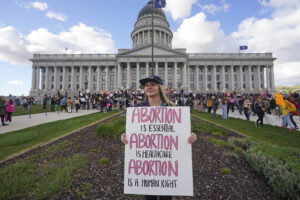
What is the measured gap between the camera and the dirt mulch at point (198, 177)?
2.63 metres

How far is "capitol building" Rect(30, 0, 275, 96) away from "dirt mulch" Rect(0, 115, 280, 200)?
48.7m

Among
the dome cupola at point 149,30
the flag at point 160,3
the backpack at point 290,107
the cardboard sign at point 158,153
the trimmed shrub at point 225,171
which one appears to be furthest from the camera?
the dome cupola at point 149,30

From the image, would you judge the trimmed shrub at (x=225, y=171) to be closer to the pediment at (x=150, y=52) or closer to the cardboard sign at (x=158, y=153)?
the cardboard sign at (x=158, y=153)

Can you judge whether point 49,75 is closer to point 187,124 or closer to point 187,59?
point 187,59

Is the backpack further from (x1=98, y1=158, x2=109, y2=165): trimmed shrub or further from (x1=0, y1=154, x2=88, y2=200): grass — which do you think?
(x1=0, y1=154, x2=88, y2=200): grass

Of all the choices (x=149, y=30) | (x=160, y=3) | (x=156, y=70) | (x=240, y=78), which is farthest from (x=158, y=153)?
(x=149, y=30)

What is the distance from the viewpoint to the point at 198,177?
319 centimetres

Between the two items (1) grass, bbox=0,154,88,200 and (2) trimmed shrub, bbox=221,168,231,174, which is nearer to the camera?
(1) grass, bbox=0,154,88,200

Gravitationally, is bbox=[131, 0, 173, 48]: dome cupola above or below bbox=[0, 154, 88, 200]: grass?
above

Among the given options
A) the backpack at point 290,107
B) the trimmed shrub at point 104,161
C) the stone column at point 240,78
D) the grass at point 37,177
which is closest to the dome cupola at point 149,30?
the stone column at point 240,78

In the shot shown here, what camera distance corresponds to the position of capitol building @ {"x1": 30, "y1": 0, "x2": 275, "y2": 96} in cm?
5203

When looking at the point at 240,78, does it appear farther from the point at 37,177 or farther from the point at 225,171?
the point at 37,177

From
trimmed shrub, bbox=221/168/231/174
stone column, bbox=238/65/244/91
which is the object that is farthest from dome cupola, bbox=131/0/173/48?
trimmed shrub, bbox=221/168/231/174

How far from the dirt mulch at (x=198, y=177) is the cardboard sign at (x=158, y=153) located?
1.10 metres
